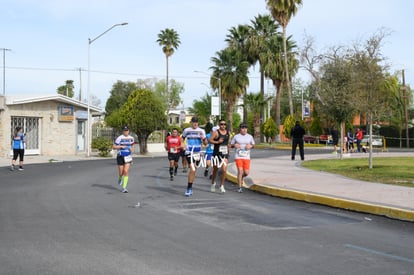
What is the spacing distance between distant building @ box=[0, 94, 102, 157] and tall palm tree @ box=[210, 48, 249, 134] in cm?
2083

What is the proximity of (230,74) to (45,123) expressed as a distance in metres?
25.2

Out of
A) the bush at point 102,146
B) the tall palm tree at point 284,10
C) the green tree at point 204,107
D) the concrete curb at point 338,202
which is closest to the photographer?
the concrete curb at point 338,202

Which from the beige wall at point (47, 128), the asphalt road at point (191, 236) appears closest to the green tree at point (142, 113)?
the beige wall at point (47, 128)

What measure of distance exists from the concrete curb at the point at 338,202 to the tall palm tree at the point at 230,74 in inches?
1527

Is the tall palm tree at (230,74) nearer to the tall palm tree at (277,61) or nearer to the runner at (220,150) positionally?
the tall palm tree at (277,61)

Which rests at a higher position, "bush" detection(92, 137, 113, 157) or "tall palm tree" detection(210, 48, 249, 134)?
"tall palm tree" detection(210, 48, 249, 134)

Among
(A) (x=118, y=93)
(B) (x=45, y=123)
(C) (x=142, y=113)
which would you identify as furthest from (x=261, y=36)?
(A) (x=118, y=93)

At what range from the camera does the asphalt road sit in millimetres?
5453

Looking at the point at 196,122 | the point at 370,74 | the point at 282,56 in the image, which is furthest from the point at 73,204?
the point at 282,56

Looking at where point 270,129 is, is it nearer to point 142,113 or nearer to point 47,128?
point 142,113

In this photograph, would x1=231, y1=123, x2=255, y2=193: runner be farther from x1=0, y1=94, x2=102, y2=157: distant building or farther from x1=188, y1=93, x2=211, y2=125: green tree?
x1=188, y1=93, x2=211, y2=125: green tree

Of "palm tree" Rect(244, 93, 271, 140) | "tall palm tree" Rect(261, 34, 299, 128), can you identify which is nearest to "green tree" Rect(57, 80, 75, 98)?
"palm tree" Rect(244, 93, 271, 140)

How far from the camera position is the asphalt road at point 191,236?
545cm

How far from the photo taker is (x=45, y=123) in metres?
30.6
